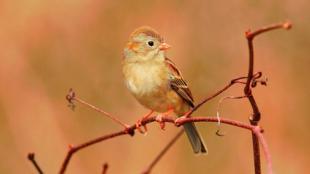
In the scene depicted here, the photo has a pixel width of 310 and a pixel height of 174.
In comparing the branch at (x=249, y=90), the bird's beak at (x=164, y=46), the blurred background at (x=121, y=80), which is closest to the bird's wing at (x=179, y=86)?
the bird's beak at (x=164, y=46)

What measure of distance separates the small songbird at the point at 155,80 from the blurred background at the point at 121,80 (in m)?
1.15

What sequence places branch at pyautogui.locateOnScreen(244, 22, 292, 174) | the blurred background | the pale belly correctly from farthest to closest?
1. the blurred background
2. the pale belly
3. branch at pyautogui.locateOnScreen(244, 22, 292, 174)

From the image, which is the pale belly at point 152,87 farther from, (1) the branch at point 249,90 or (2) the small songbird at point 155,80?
(1) the branch at point 249,90

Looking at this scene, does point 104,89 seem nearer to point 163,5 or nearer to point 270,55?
point 163,5

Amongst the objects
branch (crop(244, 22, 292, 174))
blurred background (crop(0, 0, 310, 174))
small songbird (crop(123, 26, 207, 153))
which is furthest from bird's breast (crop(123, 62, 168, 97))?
branch (crop(244, 22, 292, 174))

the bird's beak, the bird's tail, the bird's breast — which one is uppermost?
the bird's beak

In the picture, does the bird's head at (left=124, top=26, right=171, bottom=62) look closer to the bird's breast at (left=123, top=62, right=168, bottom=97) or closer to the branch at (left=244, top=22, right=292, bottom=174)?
the bird's breast at (left=123, top=62, right=168, bottom=97)

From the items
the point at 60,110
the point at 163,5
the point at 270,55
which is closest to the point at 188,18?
the point at 163,5

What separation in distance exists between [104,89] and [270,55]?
1.29 metres

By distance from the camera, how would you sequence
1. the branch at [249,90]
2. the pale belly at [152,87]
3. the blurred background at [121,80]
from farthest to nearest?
the blurred background at [121,80] < the pale belly at [152,87] < the branch at [249,90]

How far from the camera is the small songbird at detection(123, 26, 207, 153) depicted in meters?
4.39

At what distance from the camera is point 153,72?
4480mm

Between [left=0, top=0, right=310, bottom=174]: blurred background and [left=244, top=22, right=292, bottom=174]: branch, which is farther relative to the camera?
[left=0, top=0, right=310, bottom=174]: blurred background

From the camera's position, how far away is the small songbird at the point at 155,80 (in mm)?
4387
